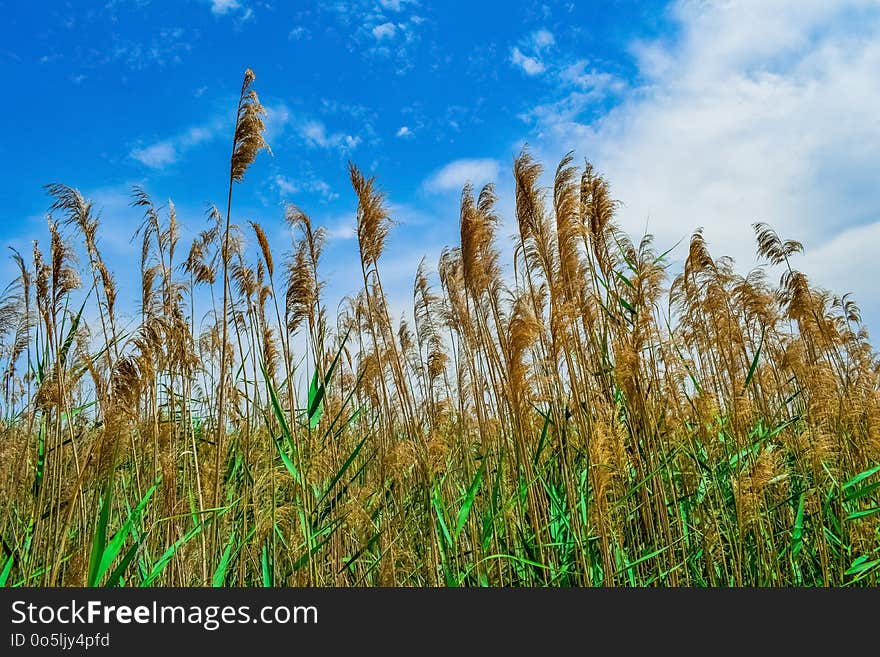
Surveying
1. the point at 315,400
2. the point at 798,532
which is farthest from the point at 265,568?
the point at 798,532

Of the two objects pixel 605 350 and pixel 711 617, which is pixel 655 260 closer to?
pixel 605 350

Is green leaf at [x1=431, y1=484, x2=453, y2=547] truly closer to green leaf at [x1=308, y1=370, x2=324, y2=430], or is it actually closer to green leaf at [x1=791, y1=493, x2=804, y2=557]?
green leaf at [x1=308, y1=370, x2=324, y2=430]

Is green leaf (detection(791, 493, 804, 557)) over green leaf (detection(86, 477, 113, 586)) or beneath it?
beneath

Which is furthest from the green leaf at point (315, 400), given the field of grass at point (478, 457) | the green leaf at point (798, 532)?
the green leaf at point (798, 532)

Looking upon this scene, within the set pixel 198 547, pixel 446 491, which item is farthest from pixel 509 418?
pixel 198 547

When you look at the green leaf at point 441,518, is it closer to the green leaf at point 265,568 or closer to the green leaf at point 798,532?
the green leaf at point 265,568

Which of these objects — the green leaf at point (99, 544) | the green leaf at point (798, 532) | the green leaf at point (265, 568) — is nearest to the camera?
the green leaf at point (99, 544)

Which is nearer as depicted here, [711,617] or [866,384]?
[711,617]

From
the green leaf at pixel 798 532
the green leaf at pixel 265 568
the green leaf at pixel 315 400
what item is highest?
the green leaf at pixel 315 400

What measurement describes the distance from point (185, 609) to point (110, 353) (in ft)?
6.36

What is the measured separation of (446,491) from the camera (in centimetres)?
445

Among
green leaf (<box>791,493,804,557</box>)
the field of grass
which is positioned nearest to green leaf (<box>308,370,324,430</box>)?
the field of grass

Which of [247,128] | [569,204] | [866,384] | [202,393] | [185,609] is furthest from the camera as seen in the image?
[202,393]

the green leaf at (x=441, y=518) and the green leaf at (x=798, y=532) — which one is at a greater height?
the green leaf at (x=441, y=518)
